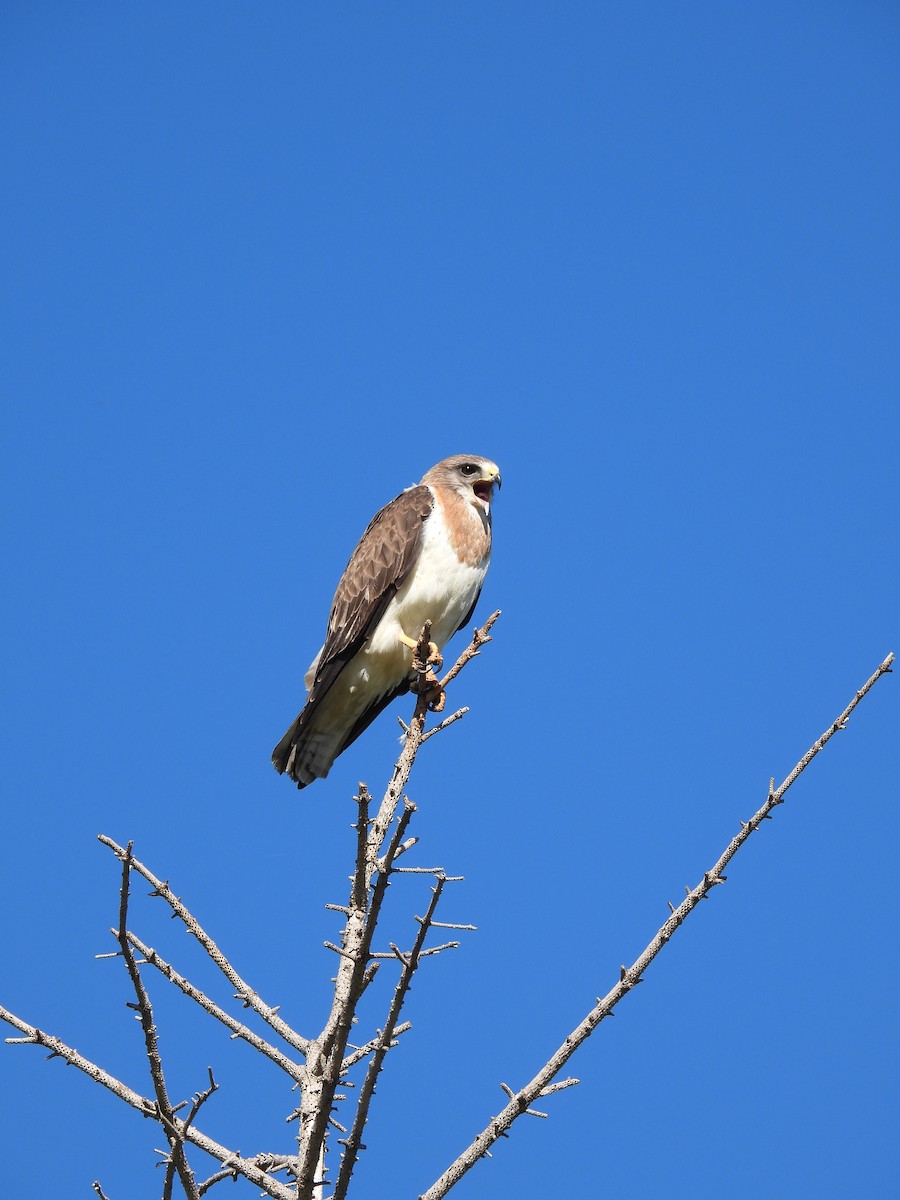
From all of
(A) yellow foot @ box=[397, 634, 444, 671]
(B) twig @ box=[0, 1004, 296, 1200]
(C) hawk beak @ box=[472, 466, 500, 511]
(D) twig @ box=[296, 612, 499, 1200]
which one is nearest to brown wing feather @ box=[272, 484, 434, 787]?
(A) yellow foot @ box=[397, 634, 444, 671]

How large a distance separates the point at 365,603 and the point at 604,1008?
3.10 meters

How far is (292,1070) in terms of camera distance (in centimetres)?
339

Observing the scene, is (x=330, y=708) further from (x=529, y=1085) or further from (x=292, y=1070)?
(x=529, y=1085)

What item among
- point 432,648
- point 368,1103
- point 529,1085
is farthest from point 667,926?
point 432,648

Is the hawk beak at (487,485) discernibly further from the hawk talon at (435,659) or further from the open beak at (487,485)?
the hawk talon at (435,659)

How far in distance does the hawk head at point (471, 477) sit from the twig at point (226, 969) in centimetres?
309

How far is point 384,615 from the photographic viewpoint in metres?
5.69

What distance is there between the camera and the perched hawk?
561cm

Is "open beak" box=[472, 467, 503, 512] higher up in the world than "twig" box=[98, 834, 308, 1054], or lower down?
higher up

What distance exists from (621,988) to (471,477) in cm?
377

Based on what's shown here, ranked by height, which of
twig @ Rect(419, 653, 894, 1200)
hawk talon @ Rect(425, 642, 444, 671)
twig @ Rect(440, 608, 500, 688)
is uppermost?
hawk talon @ Rect(425, 642, 444, 671)

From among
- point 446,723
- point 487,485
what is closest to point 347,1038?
point 446,723

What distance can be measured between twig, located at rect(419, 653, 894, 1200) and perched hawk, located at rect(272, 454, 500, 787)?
111 inches

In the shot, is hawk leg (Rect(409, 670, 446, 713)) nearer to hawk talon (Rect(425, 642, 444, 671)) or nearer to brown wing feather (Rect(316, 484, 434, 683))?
hawk talon (Rect(425, 642, 444, 671))
